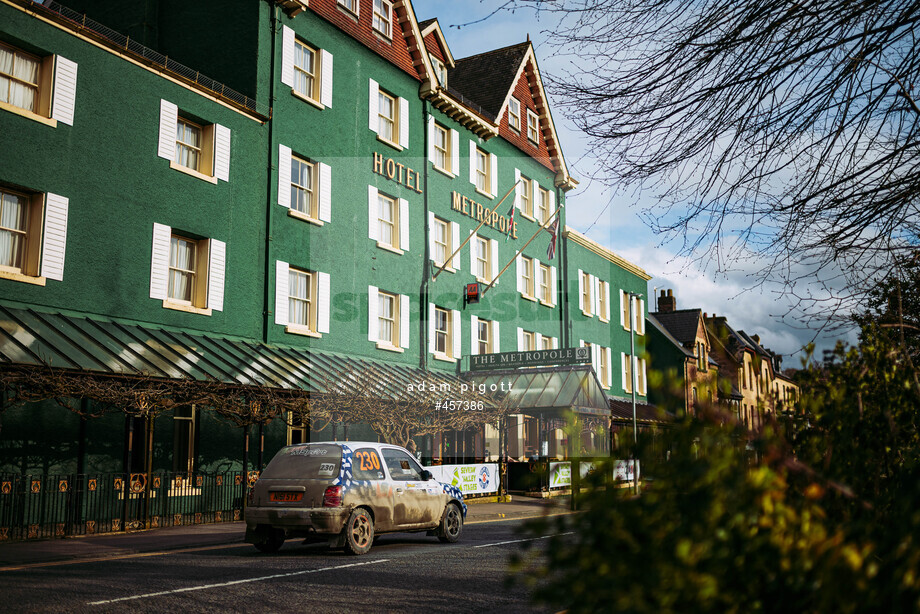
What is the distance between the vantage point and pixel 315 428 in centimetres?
2316

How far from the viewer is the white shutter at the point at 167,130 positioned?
19969mm

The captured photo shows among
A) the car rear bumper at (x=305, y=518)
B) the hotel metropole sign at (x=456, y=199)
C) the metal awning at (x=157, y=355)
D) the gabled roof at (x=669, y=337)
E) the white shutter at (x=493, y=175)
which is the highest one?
the white shutter at (x=493, y=175)

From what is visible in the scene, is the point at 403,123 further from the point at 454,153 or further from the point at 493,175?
the point at 493,175

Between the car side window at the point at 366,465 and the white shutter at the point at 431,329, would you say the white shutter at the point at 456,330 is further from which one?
the car side window at the point at 366,465

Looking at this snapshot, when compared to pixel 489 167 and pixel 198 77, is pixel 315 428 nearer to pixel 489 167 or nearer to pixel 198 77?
pixel 198 77

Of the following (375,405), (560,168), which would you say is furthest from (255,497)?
(560,168)

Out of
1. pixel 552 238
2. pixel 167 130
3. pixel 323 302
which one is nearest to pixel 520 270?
pixel 552 238

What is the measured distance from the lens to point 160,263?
64.3 ft

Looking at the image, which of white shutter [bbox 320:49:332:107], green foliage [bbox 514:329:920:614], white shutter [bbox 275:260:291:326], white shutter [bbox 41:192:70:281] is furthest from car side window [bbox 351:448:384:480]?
white shutter [bbox 320:49:332:107]

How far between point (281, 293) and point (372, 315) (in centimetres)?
404

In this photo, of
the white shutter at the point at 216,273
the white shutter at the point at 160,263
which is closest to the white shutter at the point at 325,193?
the white shutter at the point at 216,273

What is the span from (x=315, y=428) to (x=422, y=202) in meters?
9.62

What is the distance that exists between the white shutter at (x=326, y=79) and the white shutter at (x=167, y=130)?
5650 millimetres

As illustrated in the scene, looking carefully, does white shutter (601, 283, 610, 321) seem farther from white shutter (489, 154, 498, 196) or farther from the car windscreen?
the car windscreen
